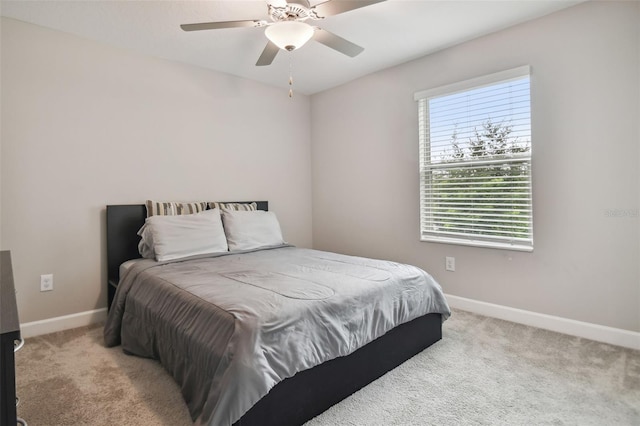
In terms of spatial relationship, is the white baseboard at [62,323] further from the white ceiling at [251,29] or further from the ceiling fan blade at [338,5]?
the ceiling fan blade at [338,5]

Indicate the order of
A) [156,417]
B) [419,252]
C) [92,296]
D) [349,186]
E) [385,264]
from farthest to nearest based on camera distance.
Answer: [349,186]
[419,252]
[92,296]
[385,264]
[156,417]

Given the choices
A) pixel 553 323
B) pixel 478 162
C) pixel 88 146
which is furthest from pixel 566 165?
pixel 88 146

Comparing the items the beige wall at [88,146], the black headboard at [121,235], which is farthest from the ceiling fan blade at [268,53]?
the black headboard at [121,235]

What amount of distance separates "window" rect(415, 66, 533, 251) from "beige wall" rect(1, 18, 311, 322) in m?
2.04

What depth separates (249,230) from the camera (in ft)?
10.5

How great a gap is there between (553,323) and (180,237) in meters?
3.00

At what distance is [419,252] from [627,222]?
62.5 inches

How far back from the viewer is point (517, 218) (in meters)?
2.79

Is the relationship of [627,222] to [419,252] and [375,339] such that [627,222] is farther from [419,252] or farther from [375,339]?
[375,339]

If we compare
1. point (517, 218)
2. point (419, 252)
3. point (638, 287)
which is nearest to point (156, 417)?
point (419, 252)

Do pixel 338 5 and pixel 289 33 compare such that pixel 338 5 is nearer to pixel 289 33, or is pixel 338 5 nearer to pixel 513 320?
pixel 289 33

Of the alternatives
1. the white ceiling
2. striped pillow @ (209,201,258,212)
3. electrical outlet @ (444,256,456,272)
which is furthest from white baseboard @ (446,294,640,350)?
the white ceiling

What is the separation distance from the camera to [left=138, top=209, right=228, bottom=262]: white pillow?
8.86ft

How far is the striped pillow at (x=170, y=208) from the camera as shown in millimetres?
3033
